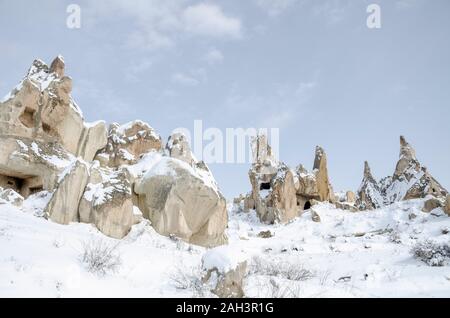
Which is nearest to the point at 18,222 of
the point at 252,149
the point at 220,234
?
the point at 220,234

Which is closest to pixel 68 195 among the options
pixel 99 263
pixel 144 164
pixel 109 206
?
pixel 109 206

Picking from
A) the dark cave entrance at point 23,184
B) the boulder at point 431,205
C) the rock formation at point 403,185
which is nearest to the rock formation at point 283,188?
the rock formation at point 403,185

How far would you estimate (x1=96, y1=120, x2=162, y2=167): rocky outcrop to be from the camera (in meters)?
24.0

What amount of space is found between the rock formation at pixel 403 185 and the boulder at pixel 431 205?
45.7 ft

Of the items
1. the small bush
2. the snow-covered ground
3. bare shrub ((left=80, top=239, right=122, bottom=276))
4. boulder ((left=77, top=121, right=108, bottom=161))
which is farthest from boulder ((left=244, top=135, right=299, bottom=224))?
bare shrub ((left=80, top=239, right=122, bottom=276))

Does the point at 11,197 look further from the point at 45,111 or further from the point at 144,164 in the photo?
the point at 144,164

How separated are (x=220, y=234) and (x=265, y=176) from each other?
71.8 ft

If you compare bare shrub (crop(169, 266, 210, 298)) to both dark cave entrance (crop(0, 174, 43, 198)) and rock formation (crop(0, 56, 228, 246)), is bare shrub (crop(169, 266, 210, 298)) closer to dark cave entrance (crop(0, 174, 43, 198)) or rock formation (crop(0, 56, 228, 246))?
rock formation (crop(0, 56, 228, 246))

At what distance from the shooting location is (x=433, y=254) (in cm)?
1172

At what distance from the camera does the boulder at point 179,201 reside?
62.5 feet

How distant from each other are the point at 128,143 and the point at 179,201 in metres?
8.01

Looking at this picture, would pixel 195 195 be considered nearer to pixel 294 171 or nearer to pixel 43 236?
pixel 43 236

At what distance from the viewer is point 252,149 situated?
52344 mm
